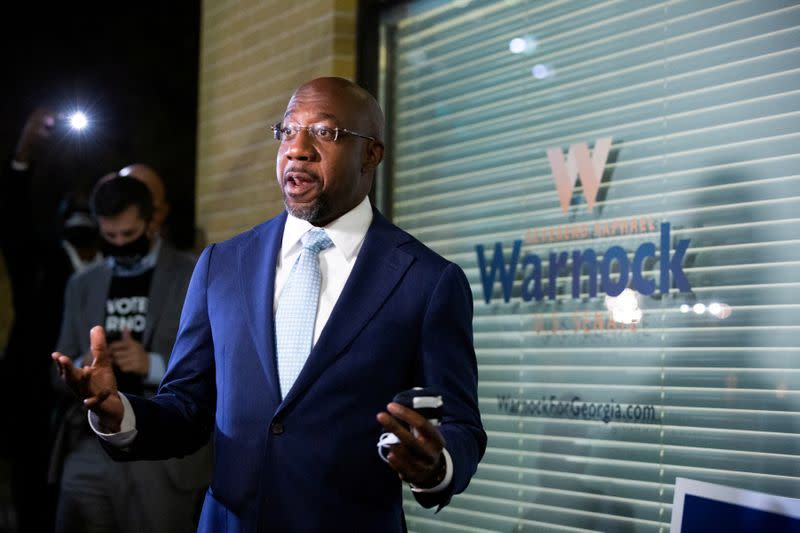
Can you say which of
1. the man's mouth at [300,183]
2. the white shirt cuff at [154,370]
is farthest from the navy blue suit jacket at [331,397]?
the white shirt cuff at [154,370]

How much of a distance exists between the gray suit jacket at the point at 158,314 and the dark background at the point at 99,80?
2324mm

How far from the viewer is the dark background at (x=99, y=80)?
6977 millimetres

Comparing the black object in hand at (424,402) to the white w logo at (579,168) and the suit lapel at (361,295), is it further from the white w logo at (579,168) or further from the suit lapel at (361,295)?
the white w logo at (579,168)

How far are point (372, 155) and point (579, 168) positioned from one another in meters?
1.33

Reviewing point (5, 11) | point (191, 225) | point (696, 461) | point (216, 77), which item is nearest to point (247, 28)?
point (216, 77)

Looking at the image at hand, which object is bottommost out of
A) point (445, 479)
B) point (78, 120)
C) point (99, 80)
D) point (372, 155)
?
point (445, 479)

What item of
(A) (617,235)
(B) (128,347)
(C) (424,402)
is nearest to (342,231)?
(C) (424,402)

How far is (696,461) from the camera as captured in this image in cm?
333

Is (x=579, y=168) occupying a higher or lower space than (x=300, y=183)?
higher

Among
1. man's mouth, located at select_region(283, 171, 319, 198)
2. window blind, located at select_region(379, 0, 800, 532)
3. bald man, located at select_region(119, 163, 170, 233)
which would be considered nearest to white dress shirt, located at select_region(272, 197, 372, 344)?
man's mouth, located at select_region(283, 171, 319, 198)

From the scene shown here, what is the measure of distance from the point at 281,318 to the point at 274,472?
13.9 inches

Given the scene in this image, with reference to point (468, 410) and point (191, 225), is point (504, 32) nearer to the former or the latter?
point (468, 410)

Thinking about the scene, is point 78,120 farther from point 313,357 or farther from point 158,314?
point 313,357

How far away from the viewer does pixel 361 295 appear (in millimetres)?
2447
